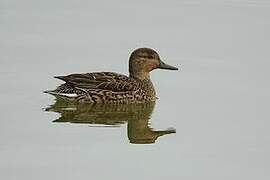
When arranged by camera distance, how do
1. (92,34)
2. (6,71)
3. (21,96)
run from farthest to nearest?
(92,34), (6,71), (21,96)

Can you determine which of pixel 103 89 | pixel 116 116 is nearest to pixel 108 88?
pixel 103 89

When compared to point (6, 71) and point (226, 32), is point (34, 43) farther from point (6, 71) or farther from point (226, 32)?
point (226, 32)

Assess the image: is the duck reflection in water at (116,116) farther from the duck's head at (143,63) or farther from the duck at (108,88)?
the duck's head at (143,63)

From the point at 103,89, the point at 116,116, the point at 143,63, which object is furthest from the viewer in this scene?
the point at 143,63

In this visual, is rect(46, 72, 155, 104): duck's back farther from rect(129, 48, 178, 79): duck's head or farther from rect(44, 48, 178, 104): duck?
rect(129, 48, 178, 79): duck's head

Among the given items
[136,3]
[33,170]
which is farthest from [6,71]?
[136,3]

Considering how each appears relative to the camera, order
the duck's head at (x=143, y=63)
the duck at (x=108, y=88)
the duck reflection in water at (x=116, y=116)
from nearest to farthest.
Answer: the duck reflection in water at (x=116, y=116), the duck at (x=108, y=88), the duck's head at (x=143, y=63)

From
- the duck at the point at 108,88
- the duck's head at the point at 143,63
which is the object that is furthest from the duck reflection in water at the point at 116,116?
the duck's head at the point at 143,63

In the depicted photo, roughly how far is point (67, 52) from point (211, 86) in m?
2.39

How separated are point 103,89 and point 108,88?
62 millimetres

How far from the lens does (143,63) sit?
11.7 m

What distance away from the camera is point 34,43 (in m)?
13.2

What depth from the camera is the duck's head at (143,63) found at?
11656mm

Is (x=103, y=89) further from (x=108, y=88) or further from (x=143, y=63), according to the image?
(x=143, y=63)
